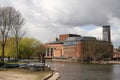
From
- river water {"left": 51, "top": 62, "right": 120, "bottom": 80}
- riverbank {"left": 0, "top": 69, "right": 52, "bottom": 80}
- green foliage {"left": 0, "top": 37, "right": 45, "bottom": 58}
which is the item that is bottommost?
river water {"left": 51, "top": 62, "right": 120, "bottom": 80}

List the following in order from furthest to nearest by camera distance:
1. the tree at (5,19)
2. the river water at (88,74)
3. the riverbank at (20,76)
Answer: the tree at (5,19)
the river water at (88,74)
the riverbank at (20,76)

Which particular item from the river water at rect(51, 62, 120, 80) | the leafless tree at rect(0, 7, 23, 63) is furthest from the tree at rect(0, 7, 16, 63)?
the river water at rect(51, 62, 120, 80)

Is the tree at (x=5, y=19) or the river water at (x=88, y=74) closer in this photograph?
the river water at (x=88, y=74)

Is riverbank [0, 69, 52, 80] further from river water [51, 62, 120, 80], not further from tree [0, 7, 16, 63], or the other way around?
tree [0, 7, 16, 63]

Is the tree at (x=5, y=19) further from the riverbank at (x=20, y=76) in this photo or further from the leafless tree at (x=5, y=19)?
the riverbank at (x=20, y=76)

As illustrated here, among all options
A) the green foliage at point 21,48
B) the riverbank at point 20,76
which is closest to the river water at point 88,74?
the riverbank at point 20,76

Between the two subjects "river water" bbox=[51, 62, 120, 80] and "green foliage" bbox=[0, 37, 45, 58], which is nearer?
"river water" bbox=[51, 62, 120, 80]

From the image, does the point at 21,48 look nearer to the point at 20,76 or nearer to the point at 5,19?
the point at 5,19

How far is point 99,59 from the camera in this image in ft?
652

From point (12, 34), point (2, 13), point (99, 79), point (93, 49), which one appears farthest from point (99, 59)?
point (99, 79)

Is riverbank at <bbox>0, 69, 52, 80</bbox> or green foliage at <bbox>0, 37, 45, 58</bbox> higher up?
green foliage at <bbox>0, 37, 45, 58</bbox>

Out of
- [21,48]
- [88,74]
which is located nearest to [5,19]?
[88,74]

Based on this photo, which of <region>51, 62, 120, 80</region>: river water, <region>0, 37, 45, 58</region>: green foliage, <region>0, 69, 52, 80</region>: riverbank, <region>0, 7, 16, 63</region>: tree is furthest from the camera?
<region>0, 37, 45, 58</region>: green foliage

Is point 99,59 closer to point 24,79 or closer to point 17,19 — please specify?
point 17,19
